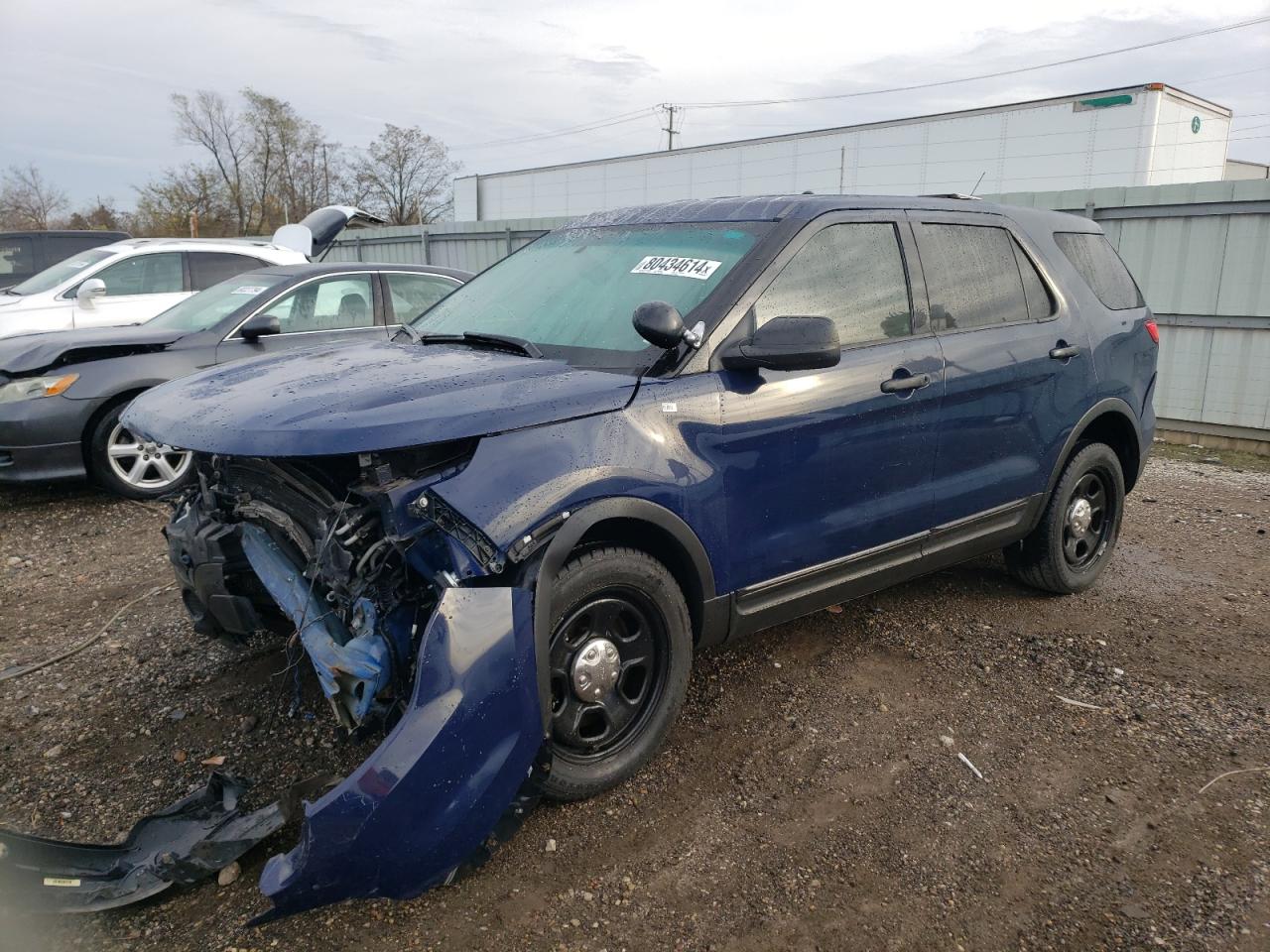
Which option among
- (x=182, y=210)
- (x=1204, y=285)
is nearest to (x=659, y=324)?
(x=1204, y=285)

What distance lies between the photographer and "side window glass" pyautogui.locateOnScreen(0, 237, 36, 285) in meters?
13.5

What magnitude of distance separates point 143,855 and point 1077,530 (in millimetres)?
4324

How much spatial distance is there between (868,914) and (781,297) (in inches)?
78.6

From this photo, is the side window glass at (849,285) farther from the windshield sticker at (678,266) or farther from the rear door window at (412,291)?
the rear door window at (412,291)

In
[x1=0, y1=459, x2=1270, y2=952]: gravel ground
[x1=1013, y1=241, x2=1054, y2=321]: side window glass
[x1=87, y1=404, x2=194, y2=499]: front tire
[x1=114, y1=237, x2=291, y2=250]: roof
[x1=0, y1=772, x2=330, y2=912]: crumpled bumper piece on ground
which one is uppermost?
[x1=114, y1=237, x2=291, y2=250]: roof

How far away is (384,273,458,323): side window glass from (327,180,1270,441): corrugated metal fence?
72.0 inches

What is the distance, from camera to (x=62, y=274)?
9320 millimetres

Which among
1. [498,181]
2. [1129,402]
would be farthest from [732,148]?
[1129,402]

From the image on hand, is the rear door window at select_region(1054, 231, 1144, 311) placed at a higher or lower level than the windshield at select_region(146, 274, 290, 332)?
higher

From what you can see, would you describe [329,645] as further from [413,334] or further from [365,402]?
[413,334]

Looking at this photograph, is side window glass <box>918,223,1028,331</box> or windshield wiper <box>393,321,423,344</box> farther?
side window glass <box>918,223,1028,331</box>

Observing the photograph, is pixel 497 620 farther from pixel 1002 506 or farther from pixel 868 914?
pixel 1002 506

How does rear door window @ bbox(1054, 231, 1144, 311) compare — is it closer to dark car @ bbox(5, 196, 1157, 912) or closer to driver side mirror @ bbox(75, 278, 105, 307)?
dark car @ bbox(5, 196, 1157, 912)

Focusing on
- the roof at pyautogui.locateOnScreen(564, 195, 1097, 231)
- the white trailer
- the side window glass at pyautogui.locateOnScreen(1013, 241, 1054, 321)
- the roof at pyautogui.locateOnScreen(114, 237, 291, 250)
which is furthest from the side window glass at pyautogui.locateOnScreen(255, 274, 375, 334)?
the white trailer
